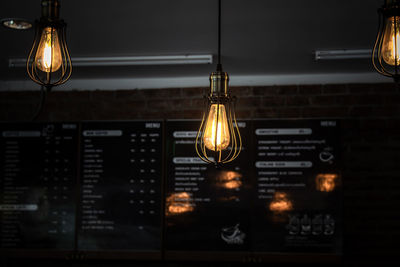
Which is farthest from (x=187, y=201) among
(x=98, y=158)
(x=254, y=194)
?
(x=98, y=158)

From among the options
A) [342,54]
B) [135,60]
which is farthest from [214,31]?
[342,54]

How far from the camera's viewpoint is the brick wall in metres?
3.04

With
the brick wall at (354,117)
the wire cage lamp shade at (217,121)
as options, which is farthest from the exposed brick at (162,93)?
the wire cage lamp shade at (217,121)

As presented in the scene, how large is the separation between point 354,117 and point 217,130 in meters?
2.13

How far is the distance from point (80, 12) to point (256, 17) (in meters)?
0.85

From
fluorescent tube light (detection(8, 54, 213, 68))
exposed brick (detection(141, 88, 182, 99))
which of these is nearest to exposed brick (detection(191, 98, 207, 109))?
exposed brick (detection(141, 88, 182, 99))

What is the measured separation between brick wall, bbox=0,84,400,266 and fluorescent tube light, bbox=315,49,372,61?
0.52 m

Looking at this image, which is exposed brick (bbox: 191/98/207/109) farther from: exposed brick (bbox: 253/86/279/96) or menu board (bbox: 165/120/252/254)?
exposed brick (bbox: 253/86/279/96)

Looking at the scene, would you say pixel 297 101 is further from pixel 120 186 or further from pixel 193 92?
pixel 120 186

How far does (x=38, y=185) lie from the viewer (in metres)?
3.08

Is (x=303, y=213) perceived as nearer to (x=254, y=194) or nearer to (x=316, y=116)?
(x=254, y=194)

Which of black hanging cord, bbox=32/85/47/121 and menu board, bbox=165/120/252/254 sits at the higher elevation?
black hanging cord, bbox=32/85/47/121

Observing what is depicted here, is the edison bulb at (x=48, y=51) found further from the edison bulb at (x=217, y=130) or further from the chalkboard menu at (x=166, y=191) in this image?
the chalkboard menu at (x=166, y=191)

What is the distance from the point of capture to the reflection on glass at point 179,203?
2.95 meters
